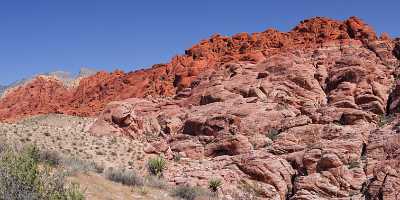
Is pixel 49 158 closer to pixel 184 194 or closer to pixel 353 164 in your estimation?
pixel 184 194

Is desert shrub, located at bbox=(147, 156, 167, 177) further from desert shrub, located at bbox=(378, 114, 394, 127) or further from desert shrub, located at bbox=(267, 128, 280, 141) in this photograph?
desert shrub, located at bbox=(378, 114, 394, 127)

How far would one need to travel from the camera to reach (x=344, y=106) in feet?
108

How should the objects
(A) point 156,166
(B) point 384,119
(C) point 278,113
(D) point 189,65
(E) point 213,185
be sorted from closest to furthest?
(E) point 213,185
(A) point 156,166
(B) point 384,119
(C) point 278,113
(D) point 189,65

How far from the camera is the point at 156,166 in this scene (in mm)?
27281

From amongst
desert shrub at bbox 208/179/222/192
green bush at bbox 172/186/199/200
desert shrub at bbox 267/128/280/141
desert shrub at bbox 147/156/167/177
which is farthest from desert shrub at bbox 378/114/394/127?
green bush at bbox 172/186/199/200

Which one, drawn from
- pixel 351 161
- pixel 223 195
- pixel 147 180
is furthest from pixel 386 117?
pixel 147 180

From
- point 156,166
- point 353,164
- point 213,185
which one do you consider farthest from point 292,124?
point 156,166

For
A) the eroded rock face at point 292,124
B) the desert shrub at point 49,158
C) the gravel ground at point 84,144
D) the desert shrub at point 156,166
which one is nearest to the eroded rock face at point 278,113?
the eroded rock face at point 292,124

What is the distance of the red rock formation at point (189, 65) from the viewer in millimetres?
44750

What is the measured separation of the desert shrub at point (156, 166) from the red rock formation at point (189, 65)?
56.6 ft

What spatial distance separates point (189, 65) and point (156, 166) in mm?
22665

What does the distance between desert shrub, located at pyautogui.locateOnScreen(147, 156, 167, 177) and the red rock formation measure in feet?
56.6

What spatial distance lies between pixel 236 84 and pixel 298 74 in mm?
4856

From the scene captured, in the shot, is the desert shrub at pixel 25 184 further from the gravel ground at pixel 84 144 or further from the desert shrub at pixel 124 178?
the gravel ground at pixel 84 144
